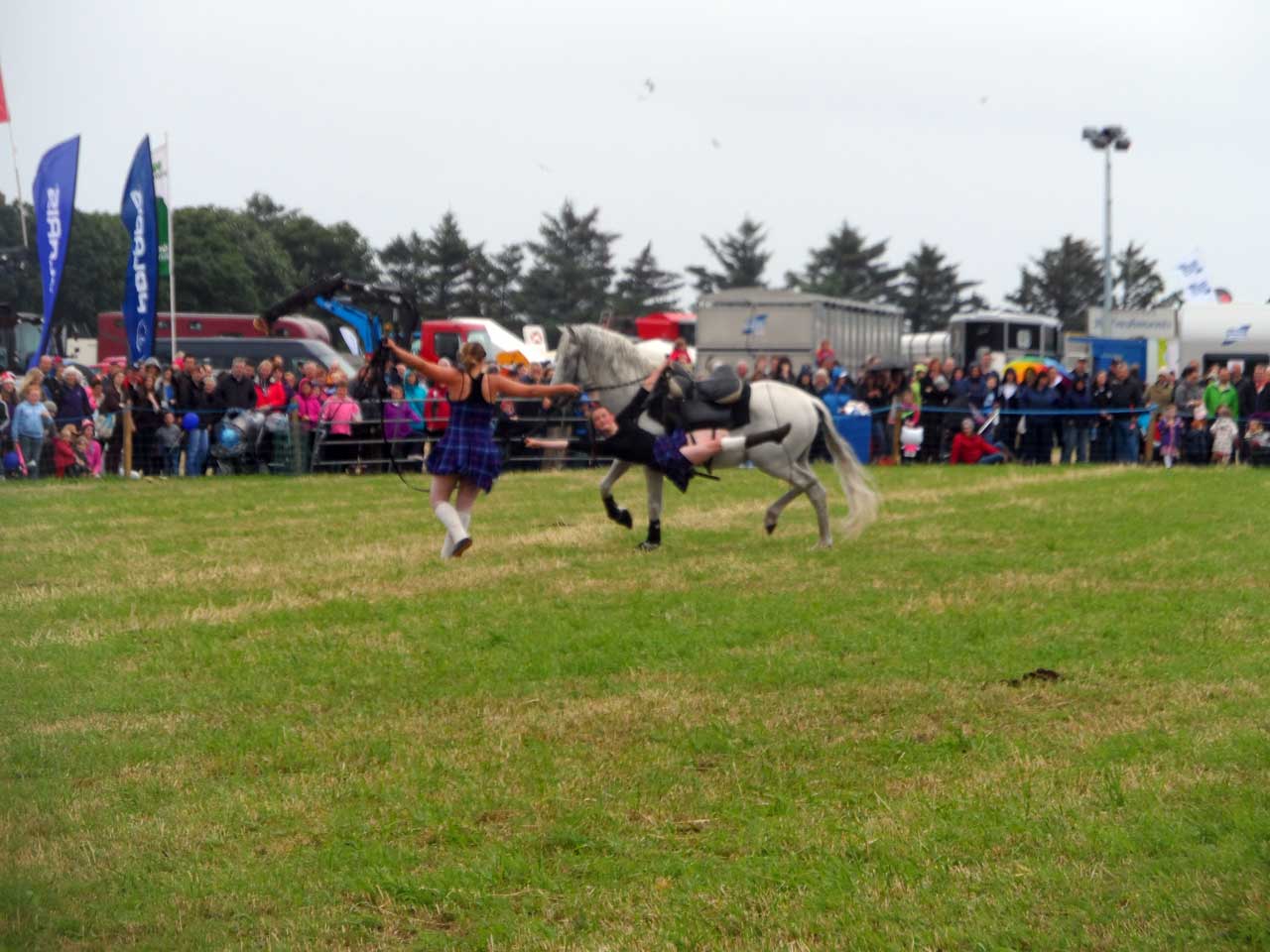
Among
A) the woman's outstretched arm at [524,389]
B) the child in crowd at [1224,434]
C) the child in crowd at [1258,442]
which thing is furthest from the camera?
the child in crowd at [1224,434]

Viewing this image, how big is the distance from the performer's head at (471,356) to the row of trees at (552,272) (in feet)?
→ 114

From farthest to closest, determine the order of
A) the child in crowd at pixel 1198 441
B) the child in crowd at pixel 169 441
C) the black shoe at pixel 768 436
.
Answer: the child in crowd at pixel 1198 441, the child in crowd at pixel 169 441, the black shoe at pixel 768 436

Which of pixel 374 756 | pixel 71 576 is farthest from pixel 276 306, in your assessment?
pixel 374 756

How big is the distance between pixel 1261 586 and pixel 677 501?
833 centimetres

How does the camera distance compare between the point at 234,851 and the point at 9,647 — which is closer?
the point at 234,851

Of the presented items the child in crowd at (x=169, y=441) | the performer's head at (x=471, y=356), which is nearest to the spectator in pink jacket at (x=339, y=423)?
the child in crowd at (x=169, y=441)

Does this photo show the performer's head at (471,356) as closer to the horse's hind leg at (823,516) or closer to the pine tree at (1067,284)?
the horse's hind leg at (823,516)

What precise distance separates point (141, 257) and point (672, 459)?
13295 mm

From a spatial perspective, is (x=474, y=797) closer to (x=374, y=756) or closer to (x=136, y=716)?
(x=374, y=756)

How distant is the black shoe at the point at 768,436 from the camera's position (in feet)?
45.1

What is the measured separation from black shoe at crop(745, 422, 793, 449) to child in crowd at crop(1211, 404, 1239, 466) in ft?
37.1

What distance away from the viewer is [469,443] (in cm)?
1191

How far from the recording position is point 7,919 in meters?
4.34

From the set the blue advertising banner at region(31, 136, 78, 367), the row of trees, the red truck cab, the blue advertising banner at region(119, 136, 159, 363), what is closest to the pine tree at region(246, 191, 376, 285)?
the row of trees
